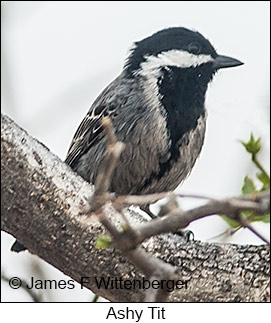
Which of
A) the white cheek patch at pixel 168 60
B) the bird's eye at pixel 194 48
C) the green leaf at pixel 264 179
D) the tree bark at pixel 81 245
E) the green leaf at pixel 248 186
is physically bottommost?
the tree bark at pixel 81 245

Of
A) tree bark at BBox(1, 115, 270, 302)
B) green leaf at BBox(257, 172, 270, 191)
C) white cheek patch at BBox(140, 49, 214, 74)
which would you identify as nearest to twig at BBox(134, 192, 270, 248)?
green leaf at BBox(257, 172, 270, 191)

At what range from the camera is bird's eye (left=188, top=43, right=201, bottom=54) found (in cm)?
287

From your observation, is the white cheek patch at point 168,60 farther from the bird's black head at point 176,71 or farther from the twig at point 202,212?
the twig at point 202,212

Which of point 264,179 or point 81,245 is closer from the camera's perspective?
point 264,179

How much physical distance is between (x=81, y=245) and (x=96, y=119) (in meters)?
1.05

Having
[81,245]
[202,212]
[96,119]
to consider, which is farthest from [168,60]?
[202,212]

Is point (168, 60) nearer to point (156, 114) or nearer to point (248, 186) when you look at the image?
point (156, 114)

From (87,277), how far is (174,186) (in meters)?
0.94

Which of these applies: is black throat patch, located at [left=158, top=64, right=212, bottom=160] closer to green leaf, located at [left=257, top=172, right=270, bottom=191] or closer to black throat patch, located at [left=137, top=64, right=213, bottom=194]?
black throat patch, located at [left=137, top=64, right=213, bottom=194]

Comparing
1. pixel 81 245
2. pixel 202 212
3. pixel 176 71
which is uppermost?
pixel 202 212

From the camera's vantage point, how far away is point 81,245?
1959mm

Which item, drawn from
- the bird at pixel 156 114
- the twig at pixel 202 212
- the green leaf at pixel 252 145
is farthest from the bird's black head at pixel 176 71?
the twig at pixel 202 212

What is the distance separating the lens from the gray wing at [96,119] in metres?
2.82

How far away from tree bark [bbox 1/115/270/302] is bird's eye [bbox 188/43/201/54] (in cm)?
100
